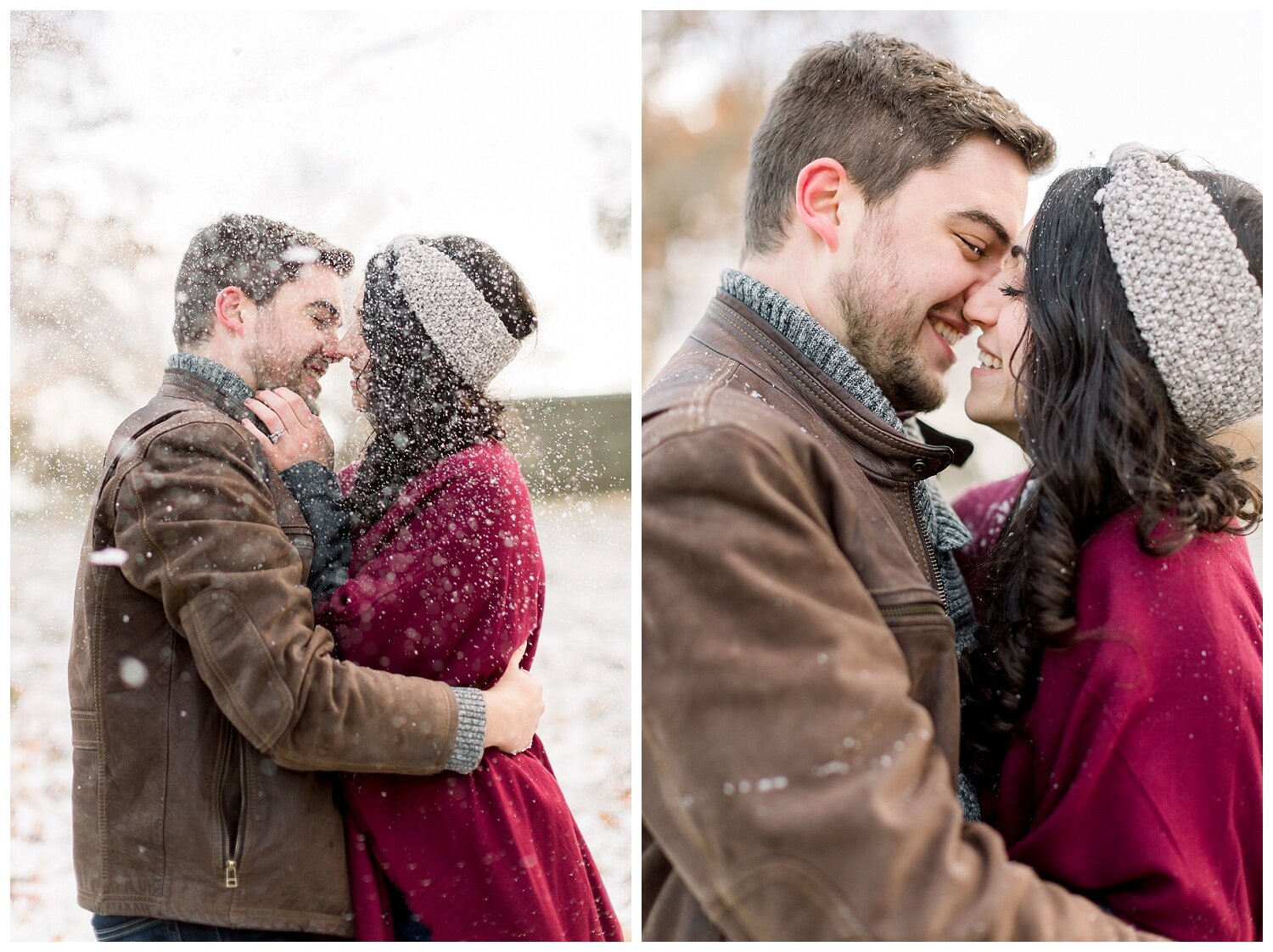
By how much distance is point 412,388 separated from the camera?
1.55 m

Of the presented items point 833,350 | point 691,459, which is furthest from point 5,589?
point 833,350

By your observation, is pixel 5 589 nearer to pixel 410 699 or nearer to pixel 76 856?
pixel 76 856

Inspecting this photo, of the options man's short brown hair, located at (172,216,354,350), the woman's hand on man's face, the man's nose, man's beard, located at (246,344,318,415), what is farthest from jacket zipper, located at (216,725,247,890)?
the man's nose

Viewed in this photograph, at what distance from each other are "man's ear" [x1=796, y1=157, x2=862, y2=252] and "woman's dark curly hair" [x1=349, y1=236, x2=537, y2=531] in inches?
20.9

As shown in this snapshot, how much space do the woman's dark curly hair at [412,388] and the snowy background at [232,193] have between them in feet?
0.12

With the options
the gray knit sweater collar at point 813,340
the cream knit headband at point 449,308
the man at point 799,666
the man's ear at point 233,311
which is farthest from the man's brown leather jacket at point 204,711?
the gray knit sweater collar at point 813,340

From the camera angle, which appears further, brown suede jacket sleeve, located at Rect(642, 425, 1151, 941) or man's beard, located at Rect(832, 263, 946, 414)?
man's beard, located at Rect(832, 263, 946, 414)

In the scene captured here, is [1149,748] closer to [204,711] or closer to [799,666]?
[799,666]

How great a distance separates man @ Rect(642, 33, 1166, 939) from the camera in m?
1.08

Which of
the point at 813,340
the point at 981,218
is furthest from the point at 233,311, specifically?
the point at 981,218

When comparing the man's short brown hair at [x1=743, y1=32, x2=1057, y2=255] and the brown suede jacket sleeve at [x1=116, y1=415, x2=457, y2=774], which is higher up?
the man's short brown hair at [x1=743, y1=32, x2=1057, y2=255]

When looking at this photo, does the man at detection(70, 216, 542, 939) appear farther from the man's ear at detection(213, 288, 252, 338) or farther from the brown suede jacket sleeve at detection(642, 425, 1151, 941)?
the brown suede jacket sleeve at detection(642, 425, 1151, 941)

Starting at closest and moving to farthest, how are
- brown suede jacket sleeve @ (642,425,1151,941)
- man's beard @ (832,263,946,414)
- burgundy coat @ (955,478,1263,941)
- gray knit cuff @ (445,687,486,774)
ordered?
brown suede jacket sleeve @ (642,425,1151,941), burgundy coat @ (955,478,1263,941), gray knit cuff @ (445,687,486,774), man's beard @ (832,263,946,414)

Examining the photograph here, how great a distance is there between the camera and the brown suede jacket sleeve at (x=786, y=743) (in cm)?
107
